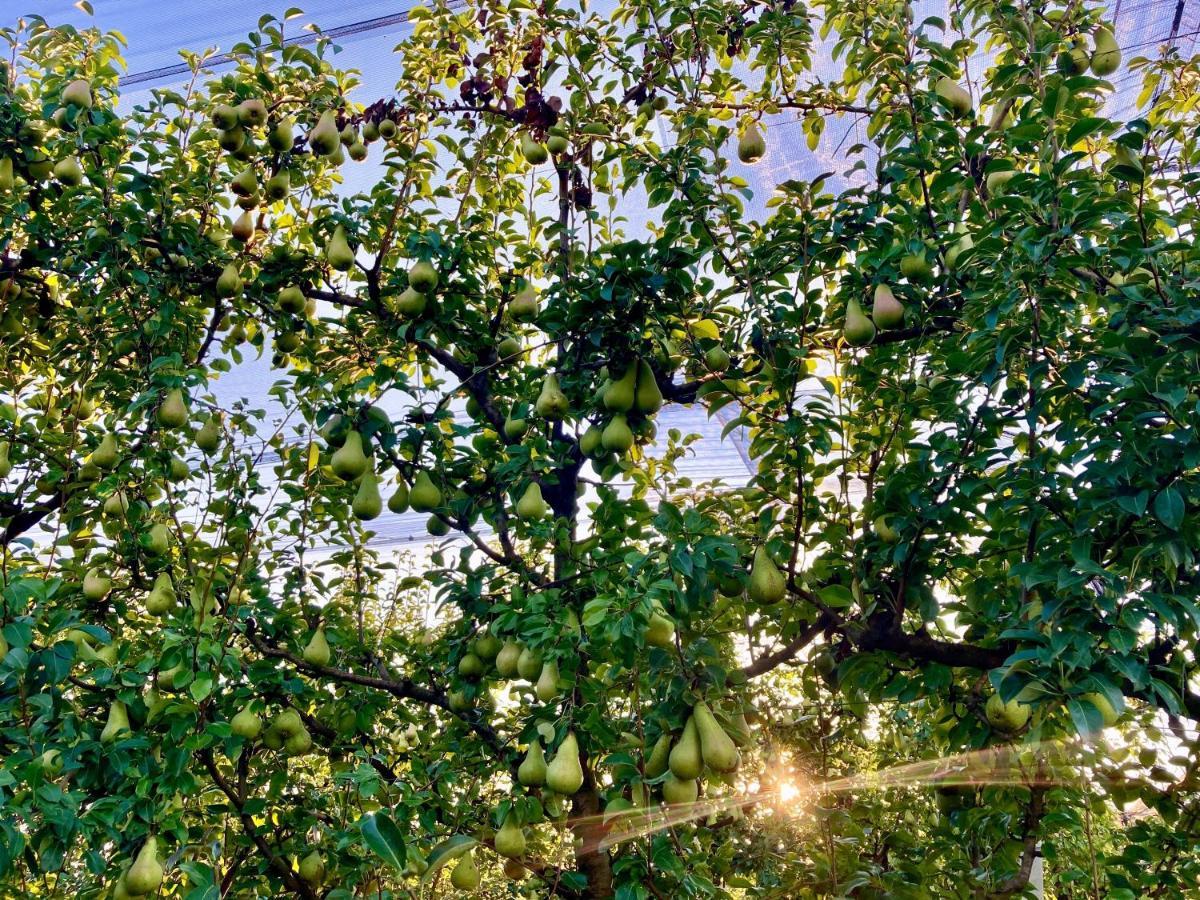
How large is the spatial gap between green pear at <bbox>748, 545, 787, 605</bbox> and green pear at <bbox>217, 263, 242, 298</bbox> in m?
1.55

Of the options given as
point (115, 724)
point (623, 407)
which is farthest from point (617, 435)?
point (115, 724)

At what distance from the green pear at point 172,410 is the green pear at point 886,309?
1.56 m

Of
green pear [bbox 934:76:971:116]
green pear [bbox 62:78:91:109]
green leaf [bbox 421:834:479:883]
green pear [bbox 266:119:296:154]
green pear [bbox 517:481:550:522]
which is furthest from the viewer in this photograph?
green pear [bbox 266:119:296:154]

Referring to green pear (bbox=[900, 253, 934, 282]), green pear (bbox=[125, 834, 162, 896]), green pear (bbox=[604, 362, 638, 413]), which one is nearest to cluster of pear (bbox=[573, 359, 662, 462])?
green pear (bbox=[604, 362, 638, 413])

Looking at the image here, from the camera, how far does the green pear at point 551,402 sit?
6.63ft

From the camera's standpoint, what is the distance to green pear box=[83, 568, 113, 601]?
2227 millimetres

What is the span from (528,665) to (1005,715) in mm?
1002

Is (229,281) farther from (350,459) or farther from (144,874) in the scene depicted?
(144,874)

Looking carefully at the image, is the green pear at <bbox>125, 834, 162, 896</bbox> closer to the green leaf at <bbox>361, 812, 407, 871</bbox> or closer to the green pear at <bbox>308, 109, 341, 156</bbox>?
the green leaf at <bbox>361, 812, 407, 871</bbox>

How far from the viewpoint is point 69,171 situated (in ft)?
7.62

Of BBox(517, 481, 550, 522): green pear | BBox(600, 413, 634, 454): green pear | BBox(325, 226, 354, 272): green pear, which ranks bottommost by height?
BBox(517, 481, 550, 522): green pear

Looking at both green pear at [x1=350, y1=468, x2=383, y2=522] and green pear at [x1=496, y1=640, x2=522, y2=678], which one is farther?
green pear at [x1=350, y1=468, x2=383, y2=522]

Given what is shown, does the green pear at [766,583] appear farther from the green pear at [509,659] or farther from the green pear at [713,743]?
the green pear at [509,659]

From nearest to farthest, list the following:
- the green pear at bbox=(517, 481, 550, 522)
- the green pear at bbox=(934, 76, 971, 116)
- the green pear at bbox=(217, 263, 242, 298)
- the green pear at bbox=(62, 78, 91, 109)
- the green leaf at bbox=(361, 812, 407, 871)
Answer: the green leaf at bbox=(361, 812, 407, 871) < the green pear at bbox=(934, 76, 971, 116) < the green pear at bbox=(517, 481, 550, 522) < the green pear at bbox=(62, 78, 91, 109) < the green pear at bbox=(217, 263, 242, 298)
